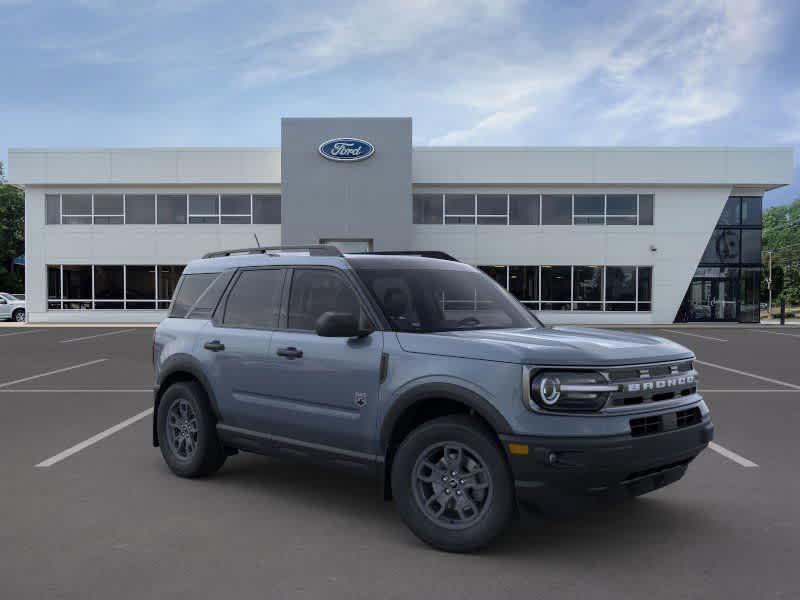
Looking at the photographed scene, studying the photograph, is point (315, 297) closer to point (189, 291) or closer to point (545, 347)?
point (189, 291)

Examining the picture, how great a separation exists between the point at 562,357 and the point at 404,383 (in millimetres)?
973

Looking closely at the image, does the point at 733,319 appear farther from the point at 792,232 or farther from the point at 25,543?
the point at 792,232

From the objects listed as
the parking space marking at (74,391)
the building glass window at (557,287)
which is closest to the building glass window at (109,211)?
the building glass window at (557,287)

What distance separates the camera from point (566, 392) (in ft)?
13.0

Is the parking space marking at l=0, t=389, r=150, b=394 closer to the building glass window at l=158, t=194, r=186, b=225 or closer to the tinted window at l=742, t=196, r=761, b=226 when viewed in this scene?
the building glass window at l=158, t=194, r=186, b=225

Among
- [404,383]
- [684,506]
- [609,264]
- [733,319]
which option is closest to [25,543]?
[404,383]

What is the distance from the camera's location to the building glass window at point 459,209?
32281 millimetres

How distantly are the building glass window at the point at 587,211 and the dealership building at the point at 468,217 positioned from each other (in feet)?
0.21

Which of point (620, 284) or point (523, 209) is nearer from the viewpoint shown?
point (620, 284)

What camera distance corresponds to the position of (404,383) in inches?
174

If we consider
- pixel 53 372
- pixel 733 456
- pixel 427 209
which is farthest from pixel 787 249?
pixel 733 456

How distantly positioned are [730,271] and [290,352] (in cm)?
3251

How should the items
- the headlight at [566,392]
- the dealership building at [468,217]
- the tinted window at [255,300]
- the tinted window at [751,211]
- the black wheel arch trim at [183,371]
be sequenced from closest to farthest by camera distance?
1. the headlight at [566,392]
2. the tinted window at [255,300]
3. the black wheel arch trim at [183,371]
4. the dealership building at [468,217]
5. the tinted window at [751,211]

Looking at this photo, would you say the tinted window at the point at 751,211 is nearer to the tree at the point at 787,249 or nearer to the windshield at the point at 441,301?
the windshield at the point at 441,301
